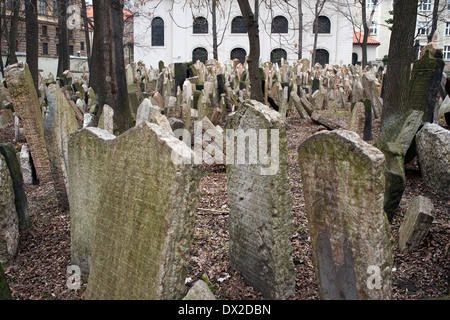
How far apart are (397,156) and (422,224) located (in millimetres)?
920

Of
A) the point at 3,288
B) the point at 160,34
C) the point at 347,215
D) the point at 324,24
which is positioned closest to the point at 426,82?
the point at 347,215

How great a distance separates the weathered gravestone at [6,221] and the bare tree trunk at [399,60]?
5.85 m

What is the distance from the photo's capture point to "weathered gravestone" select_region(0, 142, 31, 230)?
4.67 metres

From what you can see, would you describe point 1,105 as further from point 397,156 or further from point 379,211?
point 379,211

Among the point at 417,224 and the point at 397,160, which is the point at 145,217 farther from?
the point at 397,160

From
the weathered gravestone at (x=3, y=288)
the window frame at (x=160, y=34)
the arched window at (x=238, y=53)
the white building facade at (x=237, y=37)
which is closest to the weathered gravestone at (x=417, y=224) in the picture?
the weathered gravestone at (x=3, y=288)

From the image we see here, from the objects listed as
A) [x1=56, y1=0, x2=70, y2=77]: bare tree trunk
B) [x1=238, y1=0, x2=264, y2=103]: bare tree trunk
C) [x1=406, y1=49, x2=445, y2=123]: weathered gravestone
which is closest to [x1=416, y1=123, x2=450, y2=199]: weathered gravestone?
[x1=406, y1=49, x2=445, y2=123]: weathered gravestone

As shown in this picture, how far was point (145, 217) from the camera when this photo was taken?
2543 millimetres

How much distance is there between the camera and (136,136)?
2.61 m

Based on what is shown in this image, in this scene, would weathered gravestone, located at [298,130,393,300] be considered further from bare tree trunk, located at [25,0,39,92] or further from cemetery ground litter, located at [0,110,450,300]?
bare tree trunk, located at [25,0,39,92]

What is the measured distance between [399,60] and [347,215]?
18.3 feet

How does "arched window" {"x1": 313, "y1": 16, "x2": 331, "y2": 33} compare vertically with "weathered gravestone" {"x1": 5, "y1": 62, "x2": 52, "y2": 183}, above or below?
above

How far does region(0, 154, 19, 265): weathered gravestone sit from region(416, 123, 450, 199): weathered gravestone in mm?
4738

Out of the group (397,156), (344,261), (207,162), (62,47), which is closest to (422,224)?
(397,156)
